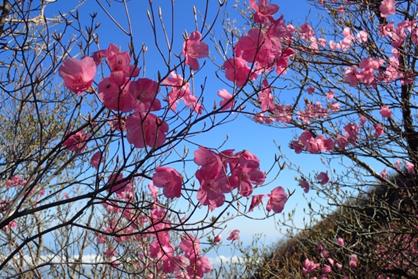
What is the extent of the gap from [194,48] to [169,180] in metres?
0.55

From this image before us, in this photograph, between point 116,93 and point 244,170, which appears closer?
point 116,93

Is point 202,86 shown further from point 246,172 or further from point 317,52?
point 317,52

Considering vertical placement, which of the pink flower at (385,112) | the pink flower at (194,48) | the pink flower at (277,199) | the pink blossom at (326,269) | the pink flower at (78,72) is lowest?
the pink blossom at (326,269)

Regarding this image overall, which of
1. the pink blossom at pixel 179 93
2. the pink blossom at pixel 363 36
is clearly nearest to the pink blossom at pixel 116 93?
the pink blossom at pixel 179 93

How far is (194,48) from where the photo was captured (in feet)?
6.05

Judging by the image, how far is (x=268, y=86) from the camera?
196cm

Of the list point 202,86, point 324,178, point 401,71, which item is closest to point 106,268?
point 324,178

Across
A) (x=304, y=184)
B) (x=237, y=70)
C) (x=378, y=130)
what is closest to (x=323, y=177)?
(x=304, y=184)

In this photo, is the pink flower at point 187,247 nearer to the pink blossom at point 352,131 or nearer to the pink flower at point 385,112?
the pink blossom at point 352,131

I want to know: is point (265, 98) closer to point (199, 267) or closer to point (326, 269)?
point (199, 267)

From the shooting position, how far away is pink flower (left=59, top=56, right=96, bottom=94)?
1.49 m

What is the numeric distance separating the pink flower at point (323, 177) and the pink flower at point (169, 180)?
3857 millimetres

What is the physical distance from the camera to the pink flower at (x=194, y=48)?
1.84m

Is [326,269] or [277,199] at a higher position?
[277,199]
